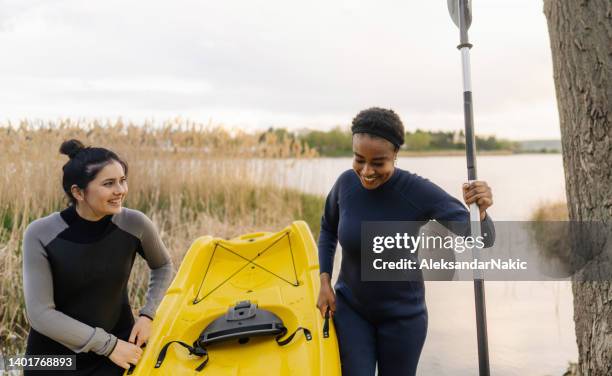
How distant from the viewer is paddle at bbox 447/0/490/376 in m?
1.87

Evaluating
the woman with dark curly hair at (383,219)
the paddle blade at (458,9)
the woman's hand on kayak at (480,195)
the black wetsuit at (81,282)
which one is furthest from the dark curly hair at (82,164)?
the paddle blade at (458,9)

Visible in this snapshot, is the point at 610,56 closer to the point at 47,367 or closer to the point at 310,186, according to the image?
the point at 47,367

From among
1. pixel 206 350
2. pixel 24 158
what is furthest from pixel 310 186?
pixel 206 350

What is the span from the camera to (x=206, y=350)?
6.50 ft

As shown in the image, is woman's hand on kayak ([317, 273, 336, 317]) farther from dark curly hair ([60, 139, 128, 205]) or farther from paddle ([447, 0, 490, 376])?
dark curly hair ([60, 139, 128, 205])

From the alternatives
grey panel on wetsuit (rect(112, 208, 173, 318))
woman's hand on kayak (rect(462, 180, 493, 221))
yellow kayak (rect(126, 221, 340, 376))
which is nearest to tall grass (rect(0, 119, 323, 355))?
yellow kayak (rect(126, 221, 340, 376))

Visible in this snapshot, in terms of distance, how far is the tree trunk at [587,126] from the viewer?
70.1 inches

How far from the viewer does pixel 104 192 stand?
1.80 m

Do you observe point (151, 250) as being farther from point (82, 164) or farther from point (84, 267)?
point (82, 164)

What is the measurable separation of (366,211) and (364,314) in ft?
1.22

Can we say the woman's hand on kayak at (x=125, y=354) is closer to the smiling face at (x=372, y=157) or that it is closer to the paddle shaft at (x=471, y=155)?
the smiling face at (x=372, y=157)

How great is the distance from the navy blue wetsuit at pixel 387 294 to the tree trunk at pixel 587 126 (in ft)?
1.53

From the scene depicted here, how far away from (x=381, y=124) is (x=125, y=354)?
125 centimetres

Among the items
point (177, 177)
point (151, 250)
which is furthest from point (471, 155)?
point (177, 177)
